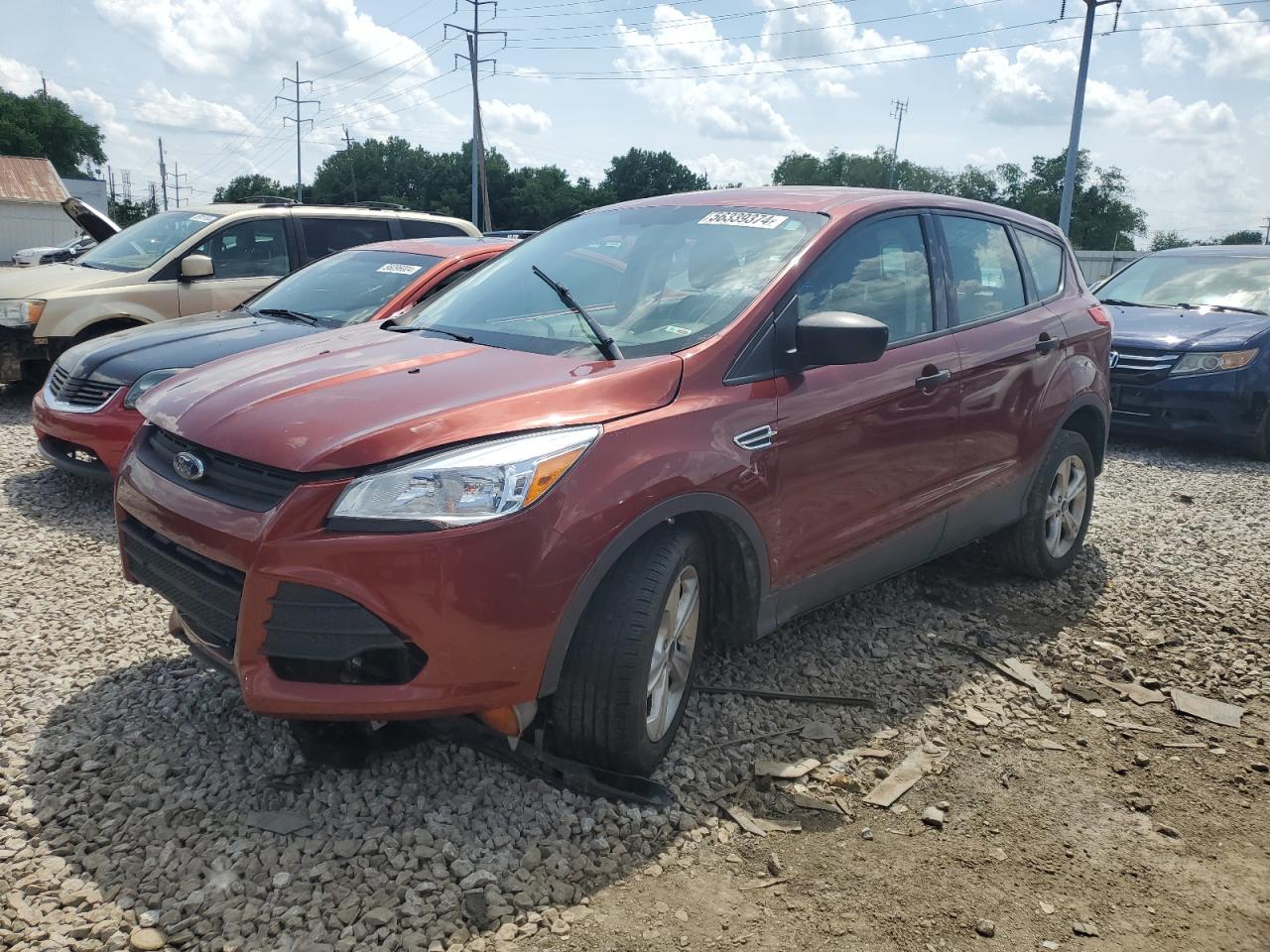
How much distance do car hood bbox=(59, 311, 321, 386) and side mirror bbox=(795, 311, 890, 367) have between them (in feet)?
11.4

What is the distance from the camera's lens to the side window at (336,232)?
28.7 feet

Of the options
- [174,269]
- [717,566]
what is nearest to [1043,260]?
[717,566]

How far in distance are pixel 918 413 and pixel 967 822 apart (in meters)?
1.56

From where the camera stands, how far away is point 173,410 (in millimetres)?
3102

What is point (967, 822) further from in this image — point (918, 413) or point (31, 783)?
point (31, 783)

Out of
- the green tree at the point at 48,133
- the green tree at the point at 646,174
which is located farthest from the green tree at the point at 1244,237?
the green tree at the point at 48,133

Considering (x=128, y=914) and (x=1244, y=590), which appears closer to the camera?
(x=128, y=914)

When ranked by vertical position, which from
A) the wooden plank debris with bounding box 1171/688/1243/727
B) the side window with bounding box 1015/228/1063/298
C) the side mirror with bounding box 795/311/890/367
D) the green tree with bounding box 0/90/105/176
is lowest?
the wooden plank debris with bounding box 1171/688/1243/727

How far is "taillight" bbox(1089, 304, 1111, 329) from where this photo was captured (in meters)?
5.20

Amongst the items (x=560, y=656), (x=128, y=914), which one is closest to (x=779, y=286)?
(x=560, y=656)

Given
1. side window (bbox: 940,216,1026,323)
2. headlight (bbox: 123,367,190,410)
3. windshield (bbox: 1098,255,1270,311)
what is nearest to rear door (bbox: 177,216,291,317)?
headlight (bbox: 123,367,190,410)

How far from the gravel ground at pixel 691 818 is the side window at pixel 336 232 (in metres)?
4.97

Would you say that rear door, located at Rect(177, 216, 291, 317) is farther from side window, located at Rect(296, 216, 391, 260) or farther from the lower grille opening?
the lower grille opening

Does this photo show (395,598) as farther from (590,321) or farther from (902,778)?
(902,778)
